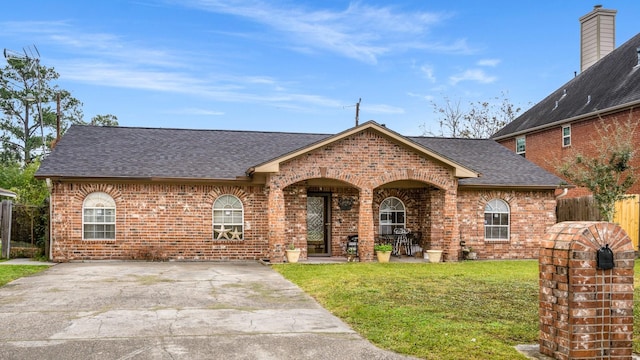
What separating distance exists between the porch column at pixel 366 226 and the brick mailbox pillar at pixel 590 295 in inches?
428

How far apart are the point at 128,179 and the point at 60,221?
2325 mm

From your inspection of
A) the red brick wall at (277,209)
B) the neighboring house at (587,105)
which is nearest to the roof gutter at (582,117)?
the neighboring house at (587,105)

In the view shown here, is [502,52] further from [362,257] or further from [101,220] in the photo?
[101,220]

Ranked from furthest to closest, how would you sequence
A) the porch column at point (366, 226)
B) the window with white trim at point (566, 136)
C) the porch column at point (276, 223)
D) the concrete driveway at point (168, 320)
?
1. the window with white trim at point (566, 136)
2. the porch column at point (366, 226)
3. the porch column at point (276, 223)
4. the concrete driveway at point (168, 320)

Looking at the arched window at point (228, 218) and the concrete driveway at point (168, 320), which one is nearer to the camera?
the concrete driveway at point (168, 320)

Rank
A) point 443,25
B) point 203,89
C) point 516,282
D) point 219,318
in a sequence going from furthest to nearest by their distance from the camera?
point 203,89 < point 443,25 < point 516,282 < point 219,318

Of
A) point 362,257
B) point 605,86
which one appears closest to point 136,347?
point 362,257

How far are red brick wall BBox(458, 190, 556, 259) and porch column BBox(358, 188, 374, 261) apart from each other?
11.6 ft

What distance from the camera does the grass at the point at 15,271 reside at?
41.9 feet

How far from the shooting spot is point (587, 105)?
974 inches

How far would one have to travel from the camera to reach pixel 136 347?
6660 millimetres

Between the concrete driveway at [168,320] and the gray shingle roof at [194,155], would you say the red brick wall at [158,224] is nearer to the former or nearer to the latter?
the gray shingle roof at [194,155]

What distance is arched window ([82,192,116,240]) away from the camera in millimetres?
17156

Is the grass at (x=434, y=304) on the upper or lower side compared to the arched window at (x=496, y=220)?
lower
